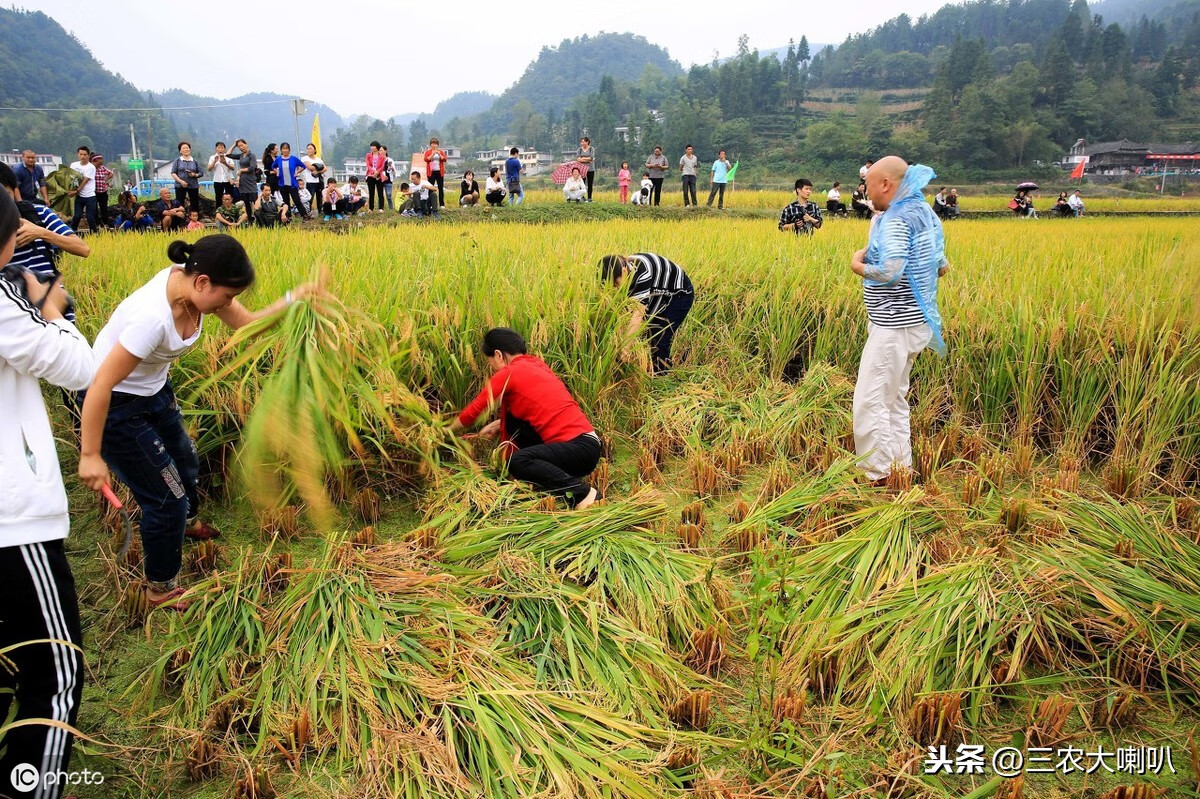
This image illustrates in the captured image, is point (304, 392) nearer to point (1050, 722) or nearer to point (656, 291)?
point (1050, 722)

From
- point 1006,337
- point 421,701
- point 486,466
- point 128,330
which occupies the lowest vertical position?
Result: point 421,701

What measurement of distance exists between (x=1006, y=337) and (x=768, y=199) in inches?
687

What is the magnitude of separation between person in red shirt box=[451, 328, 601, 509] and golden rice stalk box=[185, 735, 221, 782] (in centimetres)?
163

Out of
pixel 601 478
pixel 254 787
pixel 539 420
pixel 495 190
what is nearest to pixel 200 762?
pixel 254 787

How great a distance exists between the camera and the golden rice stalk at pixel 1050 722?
2.26 metres

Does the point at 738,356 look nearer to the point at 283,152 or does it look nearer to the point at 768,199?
the point at 283,152

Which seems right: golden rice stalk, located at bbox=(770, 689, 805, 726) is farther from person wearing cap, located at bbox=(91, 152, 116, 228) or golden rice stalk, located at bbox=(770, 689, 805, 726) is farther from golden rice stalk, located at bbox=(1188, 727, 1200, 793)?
person wearing cap, located at bbox=(91, 152, 116, 228)

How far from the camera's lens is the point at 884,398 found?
12.4 ft

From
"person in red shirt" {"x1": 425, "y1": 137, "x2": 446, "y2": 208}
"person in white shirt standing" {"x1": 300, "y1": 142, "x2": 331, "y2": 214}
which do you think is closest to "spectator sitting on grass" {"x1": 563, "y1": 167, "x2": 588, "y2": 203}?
"person in red shirt" {"x1": 425, "y1": 137, "x2": 446, "y2": 208}

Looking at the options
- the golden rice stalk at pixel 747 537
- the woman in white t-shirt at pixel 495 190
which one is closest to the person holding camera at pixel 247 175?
the woman in white t-shirt at pixel 495 190

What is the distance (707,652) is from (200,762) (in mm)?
1552

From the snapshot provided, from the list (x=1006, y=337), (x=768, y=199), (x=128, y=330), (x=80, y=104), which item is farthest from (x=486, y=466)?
(x=80, y=104)

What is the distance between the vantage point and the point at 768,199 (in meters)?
20.9

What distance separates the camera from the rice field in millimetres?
2170
